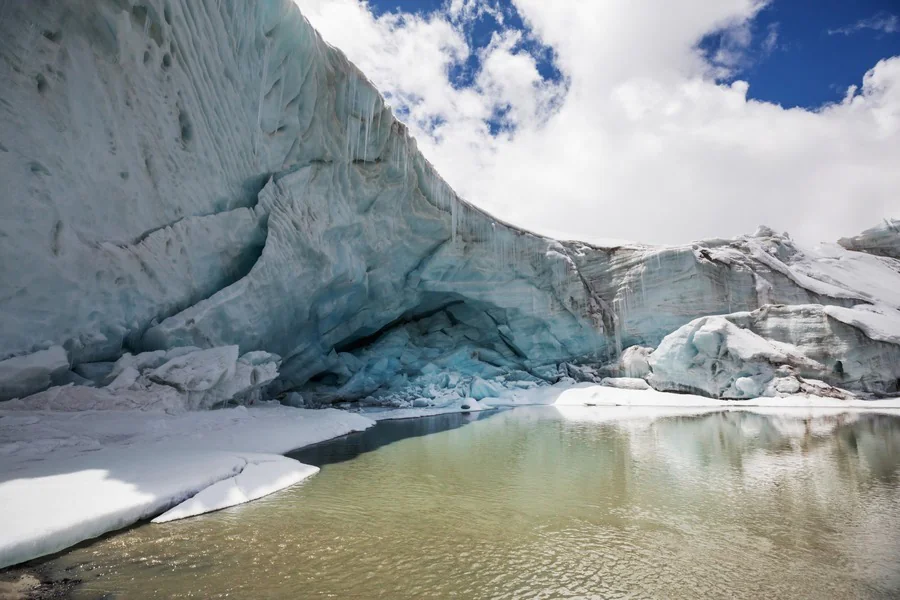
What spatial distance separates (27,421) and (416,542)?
6686 mm

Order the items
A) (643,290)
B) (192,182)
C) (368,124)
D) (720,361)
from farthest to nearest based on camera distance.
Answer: (643,290), (720,361), (368,124), (192,182)

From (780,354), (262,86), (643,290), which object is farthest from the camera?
(643,290)

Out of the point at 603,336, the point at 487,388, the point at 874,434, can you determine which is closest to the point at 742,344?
the point at 603,336

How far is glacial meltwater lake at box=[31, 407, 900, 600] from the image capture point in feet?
12.7

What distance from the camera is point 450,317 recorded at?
88.4ft

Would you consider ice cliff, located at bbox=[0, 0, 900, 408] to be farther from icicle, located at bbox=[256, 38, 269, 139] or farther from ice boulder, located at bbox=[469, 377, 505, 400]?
ice boulder, located at bbox=[469, 377, 505, 400]

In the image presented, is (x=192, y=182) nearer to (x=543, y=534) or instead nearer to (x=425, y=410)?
(x=543, y=534)

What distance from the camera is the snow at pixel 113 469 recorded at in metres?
4.61

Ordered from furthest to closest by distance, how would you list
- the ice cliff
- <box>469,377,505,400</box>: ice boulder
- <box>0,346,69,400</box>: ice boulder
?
<box>469,377,505,400</box>: ice boulder, the ice cliff, <box>0,346,69,400</box>: ice boulder

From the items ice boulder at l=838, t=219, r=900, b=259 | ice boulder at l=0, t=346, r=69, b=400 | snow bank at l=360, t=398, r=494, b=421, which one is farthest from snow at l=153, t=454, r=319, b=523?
ice boulder at l=838, t=219, r=900, b=259

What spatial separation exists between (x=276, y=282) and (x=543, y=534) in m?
11.3

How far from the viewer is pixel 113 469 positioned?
611cm

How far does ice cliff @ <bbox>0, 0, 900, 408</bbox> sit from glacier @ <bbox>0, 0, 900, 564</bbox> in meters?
0.06

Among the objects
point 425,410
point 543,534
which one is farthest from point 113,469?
point 425,410
